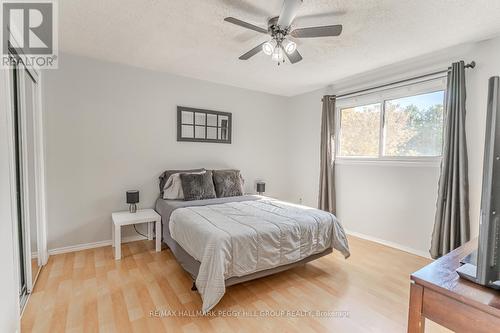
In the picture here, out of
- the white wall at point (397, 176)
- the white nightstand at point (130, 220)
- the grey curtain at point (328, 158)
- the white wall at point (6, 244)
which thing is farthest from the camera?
the grey curtain at point (328, 158)

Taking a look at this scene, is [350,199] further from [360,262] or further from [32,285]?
[32,285]

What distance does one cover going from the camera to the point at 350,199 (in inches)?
150

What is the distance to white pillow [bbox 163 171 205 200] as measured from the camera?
332 cm

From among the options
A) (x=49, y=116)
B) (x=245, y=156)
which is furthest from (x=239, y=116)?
(x=49, y=116)

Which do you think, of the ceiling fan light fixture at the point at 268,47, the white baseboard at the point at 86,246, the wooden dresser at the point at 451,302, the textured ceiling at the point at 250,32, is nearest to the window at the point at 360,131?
the textured ceiling at the point at 250,32

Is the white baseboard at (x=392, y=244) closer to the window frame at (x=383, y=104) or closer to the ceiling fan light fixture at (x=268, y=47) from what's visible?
the window frame at (x=383, y=104)

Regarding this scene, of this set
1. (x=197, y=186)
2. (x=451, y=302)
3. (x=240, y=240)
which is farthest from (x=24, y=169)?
(x=451, y=302)

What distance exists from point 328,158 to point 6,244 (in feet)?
12.4

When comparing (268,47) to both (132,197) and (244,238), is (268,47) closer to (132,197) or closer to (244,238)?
(244,238)

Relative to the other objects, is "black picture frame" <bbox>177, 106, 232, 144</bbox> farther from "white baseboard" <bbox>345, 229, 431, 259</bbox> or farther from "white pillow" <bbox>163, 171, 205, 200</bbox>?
"white baseboard" <bbox>345, 229, 431, 259</bbox>

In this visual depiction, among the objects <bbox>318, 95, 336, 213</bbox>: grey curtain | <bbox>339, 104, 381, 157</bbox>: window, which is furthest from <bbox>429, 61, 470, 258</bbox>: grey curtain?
<bbox>318, 95, 336, 213</bbox>: grey curtain

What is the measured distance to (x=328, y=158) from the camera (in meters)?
3.96

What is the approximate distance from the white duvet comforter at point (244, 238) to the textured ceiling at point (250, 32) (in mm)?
1849

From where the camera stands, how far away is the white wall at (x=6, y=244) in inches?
52.5
